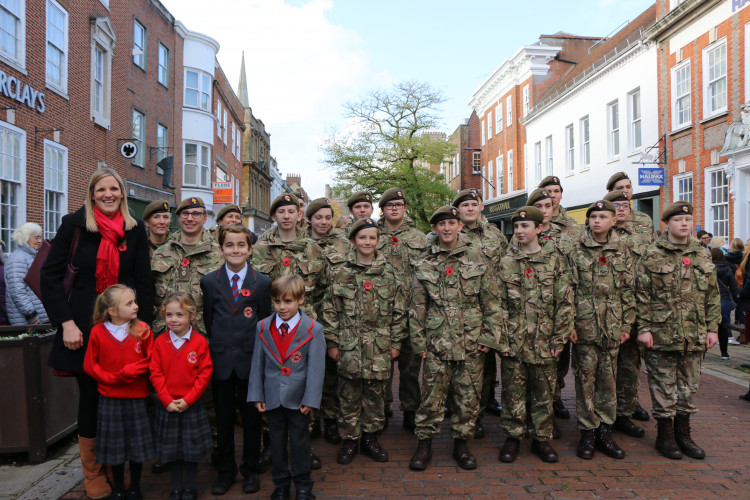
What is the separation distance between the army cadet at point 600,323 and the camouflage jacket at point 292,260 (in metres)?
2.41

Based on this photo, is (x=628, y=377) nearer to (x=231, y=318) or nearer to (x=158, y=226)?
(x=231, y=318)

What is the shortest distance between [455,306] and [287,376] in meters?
1.56

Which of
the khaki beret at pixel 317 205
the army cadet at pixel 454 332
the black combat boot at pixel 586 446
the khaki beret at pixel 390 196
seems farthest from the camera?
the khaki beret at pixel 317 205

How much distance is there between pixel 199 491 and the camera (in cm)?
424

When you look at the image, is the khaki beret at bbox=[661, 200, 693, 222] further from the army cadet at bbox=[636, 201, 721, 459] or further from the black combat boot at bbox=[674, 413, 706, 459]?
the black combat boot at bbox=[674, 413, 706, 459]

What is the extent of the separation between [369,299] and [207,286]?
1362 mm

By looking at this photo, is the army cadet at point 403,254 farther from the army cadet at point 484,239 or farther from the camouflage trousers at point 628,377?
the camouflage trousers at point 628,377

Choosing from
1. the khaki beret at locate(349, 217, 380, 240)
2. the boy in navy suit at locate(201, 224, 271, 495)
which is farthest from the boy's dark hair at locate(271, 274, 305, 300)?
the khaki beret at locate(349, 217, 380, 240)

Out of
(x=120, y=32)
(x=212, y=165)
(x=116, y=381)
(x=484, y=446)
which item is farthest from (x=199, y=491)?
(x=212, y=165)

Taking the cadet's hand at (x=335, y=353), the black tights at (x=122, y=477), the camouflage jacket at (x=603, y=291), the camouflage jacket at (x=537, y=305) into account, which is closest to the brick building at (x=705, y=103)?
the camouflage jacket at (x=603, y=291)

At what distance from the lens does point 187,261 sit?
196 inches

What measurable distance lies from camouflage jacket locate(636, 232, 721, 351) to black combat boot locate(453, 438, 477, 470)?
1.95 meters

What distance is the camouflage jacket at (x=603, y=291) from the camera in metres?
5.00

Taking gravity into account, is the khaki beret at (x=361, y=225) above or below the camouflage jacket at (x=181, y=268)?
above
